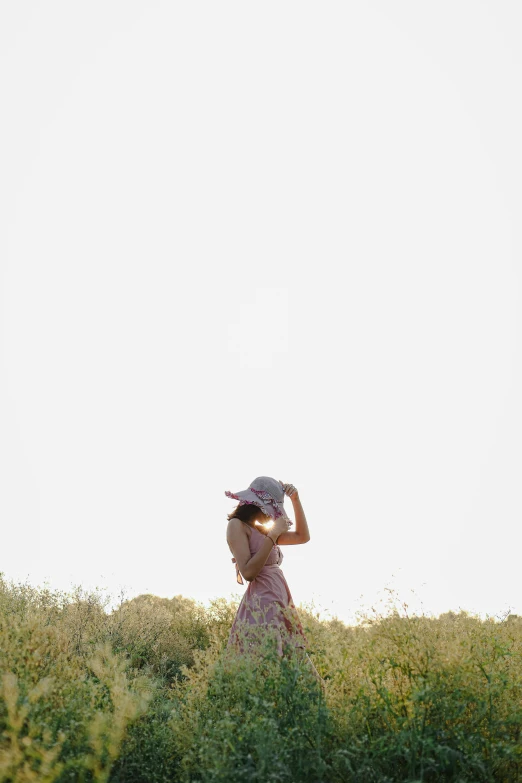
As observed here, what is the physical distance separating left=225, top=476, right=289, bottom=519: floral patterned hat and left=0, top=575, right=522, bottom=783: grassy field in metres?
1.39

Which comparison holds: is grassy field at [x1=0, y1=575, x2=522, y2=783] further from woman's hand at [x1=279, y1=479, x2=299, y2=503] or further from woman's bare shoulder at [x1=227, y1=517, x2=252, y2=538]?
woman's hand at [x1=279, y1=479, x2=299, y2=503]

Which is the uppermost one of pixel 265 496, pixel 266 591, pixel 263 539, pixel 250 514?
pixel 265 496

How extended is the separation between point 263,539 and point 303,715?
7.63 feet

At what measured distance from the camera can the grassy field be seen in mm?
2770

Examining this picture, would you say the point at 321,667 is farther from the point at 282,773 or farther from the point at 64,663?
the point at 64,663

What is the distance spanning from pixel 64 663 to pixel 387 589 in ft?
6.60

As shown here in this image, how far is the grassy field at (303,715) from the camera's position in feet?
9.09

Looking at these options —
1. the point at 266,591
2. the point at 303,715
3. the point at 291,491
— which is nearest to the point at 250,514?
the point at 291,491

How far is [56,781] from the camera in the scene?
2.71 m

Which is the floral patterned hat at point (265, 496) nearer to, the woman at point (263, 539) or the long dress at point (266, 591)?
the woman at point (263, 539)

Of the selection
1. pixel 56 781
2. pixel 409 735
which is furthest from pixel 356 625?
pixel 56 781

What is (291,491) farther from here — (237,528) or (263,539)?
(237,528)

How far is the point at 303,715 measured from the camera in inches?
117

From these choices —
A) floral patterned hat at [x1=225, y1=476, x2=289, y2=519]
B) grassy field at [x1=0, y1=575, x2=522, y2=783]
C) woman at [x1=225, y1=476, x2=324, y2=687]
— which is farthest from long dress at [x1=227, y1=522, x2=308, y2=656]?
grassy field at [x1=0, y1=575, x2=522, y2=783]
